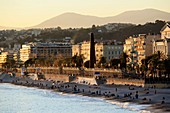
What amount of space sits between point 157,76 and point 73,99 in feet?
46.1

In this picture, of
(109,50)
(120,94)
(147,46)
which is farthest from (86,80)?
(109,50)

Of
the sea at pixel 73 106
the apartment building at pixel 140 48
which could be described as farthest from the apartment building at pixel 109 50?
the sea at pixel 73 106

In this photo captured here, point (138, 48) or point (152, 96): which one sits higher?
point (138, 48)

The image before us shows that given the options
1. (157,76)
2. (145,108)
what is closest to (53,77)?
(157,76)

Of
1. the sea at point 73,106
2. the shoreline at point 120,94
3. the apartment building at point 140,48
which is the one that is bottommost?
the sea at point 73,106

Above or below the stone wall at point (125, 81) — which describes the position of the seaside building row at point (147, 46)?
above

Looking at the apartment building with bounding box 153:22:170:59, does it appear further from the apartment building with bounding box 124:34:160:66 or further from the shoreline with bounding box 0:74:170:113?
the shoreline with bounding box 0:74:170:113

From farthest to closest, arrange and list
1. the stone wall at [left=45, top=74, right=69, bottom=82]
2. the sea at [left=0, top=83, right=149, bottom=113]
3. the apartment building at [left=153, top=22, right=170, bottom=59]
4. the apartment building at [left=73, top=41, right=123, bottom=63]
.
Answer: the apartment building at [left=73, top=41, right=123, bottom=63], the stone wall at [left=45, top=74, right=69, bottom=82], the apartment building at [left=153, top=22, right=170, bottom=59], the sea at [left=0, top=83, right=149, bottom=113]

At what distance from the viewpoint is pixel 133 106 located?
62906 millimetres

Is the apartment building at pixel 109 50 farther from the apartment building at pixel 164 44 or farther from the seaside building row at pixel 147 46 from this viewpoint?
the apartment building at pixel 164 44

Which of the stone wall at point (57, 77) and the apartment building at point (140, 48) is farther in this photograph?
the stone wall at point (57, 77)

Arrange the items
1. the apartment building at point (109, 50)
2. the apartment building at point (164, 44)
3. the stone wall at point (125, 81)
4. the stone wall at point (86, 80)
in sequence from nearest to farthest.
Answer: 1. the stone wall at point (125, 81)
2. the apartment building at point (164, 44)
3. the stone wall at point (86, 80)
4. the apartment building at point (109, 50)

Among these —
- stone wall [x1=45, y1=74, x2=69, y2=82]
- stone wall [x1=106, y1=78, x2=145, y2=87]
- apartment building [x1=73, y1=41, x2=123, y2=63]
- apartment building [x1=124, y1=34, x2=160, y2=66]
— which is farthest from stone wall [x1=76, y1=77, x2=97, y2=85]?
apartment building [x1=73, y1=41, x2=123, y2=63]

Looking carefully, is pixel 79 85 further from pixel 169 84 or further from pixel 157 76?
pixel 169 84
